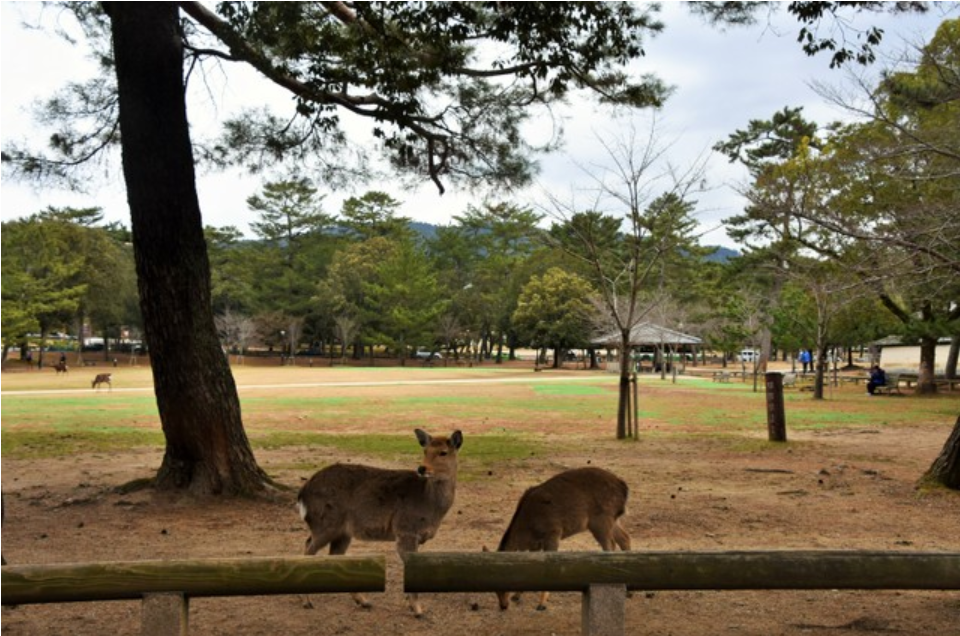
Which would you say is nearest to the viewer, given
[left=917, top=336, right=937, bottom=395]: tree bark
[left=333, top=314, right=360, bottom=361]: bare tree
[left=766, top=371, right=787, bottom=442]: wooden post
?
[left=766, top=371, right=787, bottom=442]: wooden post

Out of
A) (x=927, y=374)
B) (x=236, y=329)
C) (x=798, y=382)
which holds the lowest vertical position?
(x=798, y=382)

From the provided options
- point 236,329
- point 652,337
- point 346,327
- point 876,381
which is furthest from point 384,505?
point 236,329

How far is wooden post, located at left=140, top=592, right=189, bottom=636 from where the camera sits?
2869 mm

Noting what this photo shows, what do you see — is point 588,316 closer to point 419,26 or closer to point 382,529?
point 419,26

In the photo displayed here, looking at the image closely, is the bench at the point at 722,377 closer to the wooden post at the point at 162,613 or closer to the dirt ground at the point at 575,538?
the dirt ground at the point at 575,538

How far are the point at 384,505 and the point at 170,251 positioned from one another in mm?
4139

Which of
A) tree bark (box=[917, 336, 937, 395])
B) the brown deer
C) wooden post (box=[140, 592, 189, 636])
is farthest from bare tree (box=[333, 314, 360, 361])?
wooden post (box=[140, 592, 189, 636])

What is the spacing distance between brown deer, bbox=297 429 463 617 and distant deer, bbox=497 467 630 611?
0.45 m

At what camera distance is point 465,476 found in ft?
29.0

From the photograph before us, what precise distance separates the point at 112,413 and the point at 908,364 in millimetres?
39423

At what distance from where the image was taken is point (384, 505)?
4.43 m

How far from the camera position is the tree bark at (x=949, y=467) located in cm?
774

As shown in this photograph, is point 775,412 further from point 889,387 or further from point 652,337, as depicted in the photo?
point 652,337

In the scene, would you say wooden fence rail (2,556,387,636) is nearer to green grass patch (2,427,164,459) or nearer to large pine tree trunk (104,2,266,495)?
large pine tree trunk (104,2,266,495)
